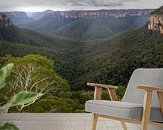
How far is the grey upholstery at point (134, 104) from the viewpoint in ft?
9.51

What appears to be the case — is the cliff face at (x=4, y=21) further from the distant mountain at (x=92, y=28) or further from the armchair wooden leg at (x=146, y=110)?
the armchair wooden leg at (x=146, y=110)

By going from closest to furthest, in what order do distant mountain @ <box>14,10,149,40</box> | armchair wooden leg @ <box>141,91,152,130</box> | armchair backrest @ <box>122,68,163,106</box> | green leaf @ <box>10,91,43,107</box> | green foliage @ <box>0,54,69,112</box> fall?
green leaf @ <box>10,91,43,107</box> < armchair wooden leg @ <box>141,91,152,130</box> < armchair backrest @ <box>122,68,163,106</box> < green foliage @ <box>0,54,69,112</box> < distant mountain @ <box>14,10,149,40</box>

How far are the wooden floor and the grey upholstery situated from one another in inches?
34.8

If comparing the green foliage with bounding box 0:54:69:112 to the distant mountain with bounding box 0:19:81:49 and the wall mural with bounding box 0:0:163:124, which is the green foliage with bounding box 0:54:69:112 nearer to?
the wall mural with bounding box 0:0:163:124

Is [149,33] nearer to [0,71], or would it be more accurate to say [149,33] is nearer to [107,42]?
[107,42]

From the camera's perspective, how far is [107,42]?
18.4 ft

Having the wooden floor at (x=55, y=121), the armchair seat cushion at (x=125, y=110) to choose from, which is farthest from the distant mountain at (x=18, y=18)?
the armchair seat cushion at (x=125, y=110)

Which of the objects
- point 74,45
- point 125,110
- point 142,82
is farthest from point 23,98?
point 74,45

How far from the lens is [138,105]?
2951 millimetres

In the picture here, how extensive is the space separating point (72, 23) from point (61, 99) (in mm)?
1307

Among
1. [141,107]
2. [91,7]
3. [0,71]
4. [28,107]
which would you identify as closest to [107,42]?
[91,7]

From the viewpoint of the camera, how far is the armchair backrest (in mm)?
3441

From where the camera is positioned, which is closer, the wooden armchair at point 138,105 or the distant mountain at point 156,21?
the wooden armchair at point 138,105

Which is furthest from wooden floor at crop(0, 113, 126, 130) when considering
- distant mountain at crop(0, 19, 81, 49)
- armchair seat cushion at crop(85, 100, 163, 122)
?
armchair seat cushion at crop(85, 100, 163, 122)
